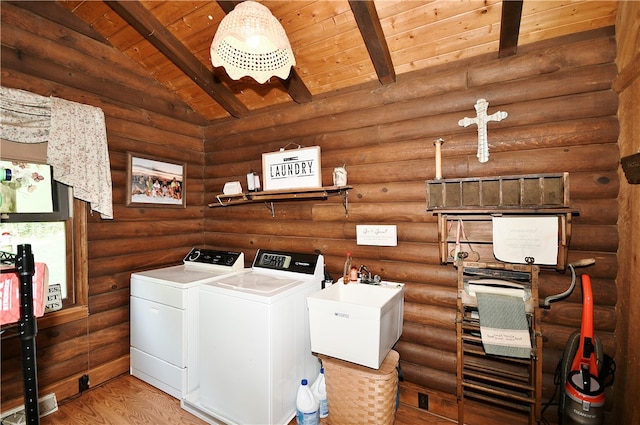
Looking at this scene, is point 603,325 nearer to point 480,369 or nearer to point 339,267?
point 480,369

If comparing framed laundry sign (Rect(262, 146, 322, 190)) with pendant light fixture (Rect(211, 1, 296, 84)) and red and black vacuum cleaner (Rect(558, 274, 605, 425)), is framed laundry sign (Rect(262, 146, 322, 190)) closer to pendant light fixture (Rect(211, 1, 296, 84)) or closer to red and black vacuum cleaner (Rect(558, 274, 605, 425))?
pendant light fixture (Rect(211, 1, 296, 84))

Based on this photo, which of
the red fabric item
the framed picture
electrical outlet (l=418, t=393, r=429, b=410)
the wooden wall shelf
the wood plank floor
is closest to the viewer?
the red fabric item

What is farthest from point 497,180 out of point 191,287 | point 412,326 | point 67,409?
point 67,409

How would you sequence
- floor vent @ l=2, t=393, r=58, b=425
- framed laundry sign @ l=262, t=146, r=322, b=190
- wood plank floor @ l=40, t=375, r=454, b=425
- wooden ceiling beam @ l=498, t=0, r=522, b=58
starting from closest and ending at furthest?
wooden ceiling beam @ l=498, t=0, r=522, b=58 → floor vent @ l=2, t=393, r=58, b=425 → wood plank floor @ l=40, t=375, r=454, b=425 → framed laundry sign @ l=262, t=146, r=322, b=190

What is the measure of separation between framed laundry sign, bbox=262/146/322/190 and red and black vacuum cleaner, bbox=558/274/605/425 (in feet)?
6.66

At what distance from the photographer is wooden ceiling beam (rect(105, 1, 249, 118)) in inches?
84.4

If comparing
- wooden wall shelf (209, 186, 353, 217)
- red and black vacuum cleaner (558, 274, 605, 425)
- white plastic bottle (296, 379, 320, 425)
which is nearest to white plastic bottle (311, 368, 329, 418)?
white plastic bottle (296, 379, 320, 425)

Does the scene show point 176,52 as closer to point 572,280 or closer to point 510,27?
point 510,27

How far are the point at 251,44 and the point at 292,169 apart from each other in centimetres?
134

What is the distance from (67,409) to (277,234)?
2.17 m

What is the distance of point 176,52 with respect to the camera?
241 cm

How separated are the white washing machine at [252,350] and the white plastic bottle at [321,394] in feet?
0.42

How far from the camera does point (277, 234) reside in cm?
301

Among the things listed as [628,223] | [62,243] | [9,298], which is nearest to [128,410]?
[62,243]
